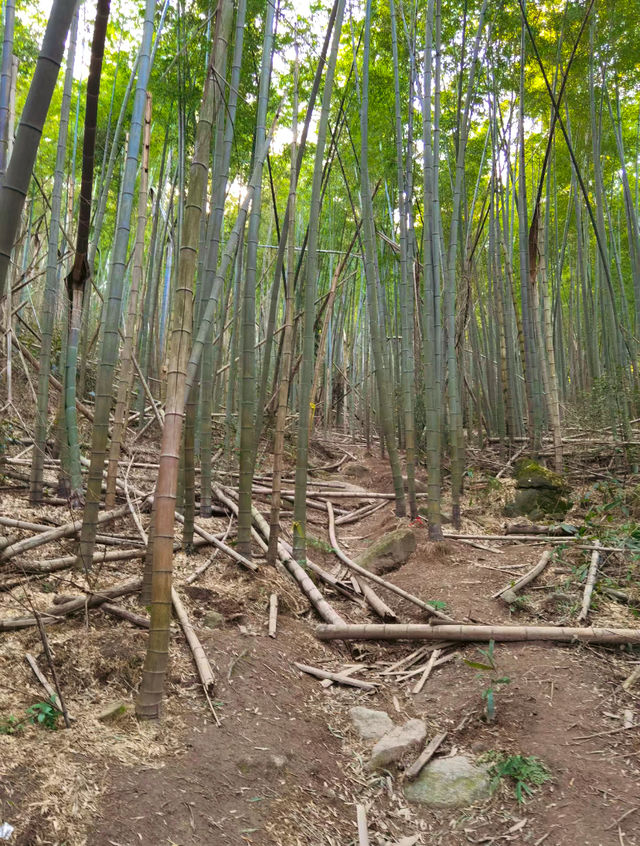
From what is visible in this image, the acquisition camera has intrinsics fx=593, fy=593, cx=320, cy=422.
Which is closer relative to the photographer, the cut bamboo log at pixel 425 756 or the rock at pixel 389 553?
the cut bamboo log at pixel 425 756

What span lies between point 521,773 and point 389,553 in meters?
1.70

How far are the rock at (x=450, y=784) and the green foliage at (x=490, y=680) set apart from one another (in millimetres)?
199

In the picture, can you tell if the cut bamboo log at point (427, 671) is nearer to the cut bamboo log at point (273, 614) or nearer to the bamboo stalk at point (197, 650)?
the cut bamboo log at point (273, 614)

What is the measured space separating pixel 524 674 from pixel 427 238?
256cm

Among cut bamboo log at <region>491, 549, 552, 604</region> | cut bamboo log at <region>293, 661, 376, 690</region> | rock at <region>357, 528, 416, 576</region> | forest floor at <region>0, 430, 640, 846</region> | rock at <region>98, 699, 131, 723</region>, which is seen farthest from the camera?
rock at <region>357, 528, 416, 576</region>

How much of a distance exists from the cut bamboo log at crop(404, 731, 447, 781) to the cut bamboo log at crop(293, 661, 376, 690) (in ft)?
1.12

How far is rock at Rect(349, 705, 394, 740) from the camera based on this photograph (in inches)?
77.6

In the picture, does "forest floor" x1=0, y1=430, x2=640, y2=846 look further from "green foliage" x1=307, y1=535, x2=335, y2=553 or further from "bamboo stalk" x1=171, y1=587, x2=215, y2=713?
"green foliage" x1=307, y1=535, x2=335, y2=553

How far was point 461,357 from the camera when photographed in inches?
232

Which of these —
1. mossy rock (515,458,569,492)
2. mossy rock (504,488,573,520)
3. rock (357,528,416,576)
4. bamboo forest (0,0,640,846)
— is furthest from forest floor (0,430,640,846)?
mossy rock (515,458,569,492)

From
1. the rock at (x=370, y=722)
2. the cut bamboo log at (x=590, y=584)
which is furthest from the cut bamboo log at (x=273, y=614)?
the cut bamboo log at (x=590, y=584)

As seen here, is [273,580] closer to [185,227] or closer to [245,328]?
[245,328]

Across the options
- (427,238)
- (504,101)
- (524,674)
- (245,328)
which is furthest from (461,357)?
(524,674)

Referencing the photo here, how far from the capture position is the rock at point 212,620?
2.29 meters
